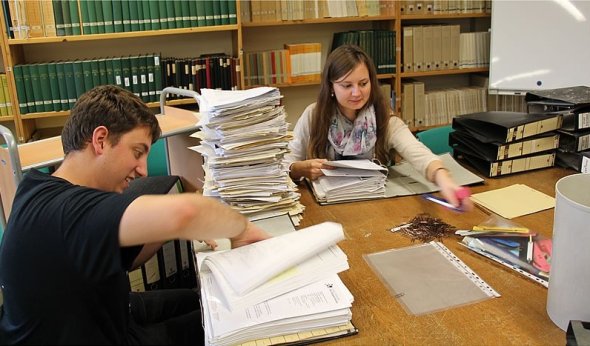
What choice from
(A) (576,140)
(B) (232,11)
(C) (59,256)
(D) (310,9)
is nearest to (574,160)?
(A) (576,140)

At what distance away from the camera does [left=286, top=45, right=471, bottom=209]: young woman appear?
208 cm

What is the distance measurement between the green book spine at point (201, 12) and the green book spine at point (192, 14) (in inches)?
0.5

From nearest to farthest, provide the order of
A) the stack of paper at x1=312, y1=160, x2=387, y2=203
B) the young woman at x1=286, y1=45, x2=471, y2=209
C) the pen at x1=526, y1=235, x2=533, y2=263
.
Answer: the pen at x1=526, y1=235, x2=533, y2=263 → the stack of paper at x1=312, y1=160, x2=387, y2=203 → the young woman at x1=286, y1=45, x2=471, y2=209

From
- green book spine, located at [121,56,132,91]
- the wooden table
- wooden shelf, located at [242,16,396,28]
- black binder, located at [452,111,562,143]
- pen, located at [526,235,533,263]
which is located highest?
wooden shelf, located at [242,16,396,28]

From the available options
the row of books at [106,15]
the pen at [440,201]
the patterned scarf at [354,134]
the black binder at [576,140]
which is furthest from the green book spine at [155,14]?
the black binder at [576,140]

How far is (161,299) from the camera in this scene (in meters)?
1.62

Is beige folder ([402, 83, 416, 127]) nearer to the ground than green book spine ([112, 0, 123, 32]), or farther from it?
nearer to the ground

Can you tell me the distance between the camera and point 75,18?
118 inches

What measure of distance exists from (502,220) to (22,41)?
2694mm

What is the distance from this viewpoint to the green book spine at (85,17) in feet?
9.80

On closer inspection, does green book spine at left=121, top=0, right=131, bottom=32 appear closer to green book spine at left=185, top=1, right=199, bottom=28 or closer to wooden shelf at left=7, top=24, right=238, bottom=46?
wooden shelf at left=7, top=24, right=238, bottom=46

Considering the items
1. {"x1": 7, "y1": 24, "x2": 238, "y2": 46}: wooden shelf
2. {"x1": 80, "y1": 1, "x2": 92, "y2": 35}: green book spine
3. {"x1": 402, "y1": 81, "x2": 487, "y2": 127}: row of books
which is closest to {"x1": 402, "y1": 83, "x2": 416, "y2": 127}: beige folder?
{"x1": 402, "y1": 81, "x2": 487, "y2": 127}: row of books

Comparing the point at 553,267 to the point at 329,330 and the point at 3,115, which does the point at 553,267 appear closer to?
the point at 329,330

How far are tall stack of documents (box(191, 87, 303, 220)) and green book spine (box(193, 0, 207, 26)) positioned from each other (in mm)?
1718
